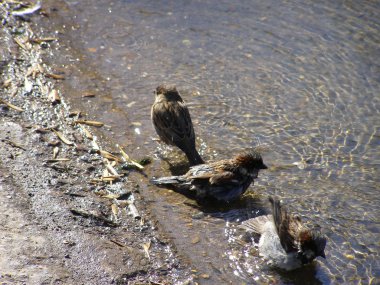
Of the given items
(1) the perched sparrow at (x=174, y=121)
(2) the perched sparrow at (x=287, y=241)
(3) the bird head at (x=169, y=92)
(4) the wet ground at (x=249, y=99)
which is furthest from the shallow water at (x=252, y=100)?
(3) the bird head at (x=169, y=92)

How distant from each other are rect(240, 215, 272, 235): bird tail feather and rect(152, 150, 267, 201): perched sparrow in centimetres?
47

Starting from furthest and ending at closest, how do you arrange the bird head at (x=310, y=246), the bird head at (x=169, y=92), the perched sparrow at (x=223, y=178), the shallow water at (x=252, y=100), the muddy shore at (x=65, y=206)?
the bird head at (x=169, y=92) < the perched sparrow at (x=223, y=178) < the shallow water at (x=252, y=100) < the bird head at (x=310, y=246) < the muddy shore at (x=65, y=206)

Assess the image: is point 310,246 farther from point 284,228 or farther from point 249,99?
point 249,99

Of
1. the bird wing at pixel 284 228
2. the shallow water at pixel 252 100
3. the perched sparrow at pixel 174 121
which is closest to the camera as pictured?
the bird wing at pixel 284 228

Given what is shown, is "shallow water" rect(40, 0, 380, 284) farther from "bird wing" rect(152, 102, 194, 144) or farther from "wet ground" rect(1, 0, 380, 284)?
"bird wing" rect(152, 102, 194, 144)

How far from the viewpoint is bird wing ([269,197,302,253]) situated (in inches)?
222

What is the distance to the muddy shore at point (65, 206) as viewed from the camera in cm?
511

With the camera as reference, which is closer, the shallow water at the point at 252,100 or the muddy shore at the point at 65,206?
the muddy shore at the point at 65,206

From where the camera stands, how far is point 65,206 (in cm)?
583

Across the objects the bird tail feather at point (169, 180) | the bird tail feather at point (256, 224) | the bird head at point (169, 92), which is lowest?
the bird tail feather at point (256, 224)

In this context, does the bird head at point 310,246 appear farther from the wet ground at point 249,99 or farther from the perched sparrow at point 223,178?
the perched sparrow at point 223,178

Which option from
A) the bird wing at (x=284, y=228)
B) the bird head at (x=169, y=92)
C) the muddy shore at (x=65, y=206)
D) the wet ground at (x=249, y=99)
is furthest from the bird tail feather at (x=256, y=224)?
the bird head at (x=169, y=92)

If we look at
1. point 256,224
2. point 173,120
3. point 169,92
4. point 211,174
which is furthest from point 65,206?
point 169,92

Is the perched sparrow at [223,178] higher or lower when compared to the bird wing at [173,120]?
lower
